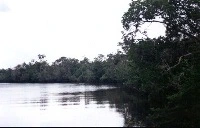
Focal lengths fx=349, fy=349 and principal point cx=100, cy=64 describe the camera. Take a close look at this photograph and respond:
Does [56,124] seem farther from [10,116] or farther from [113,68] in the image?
[113,68]

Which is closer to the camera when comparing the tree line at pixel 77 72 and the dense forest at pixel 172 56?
the dense forest at pixel 172 56

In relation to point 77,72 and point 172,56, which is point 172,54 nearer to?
point 172,56

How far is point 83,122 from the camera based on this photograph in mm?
35188

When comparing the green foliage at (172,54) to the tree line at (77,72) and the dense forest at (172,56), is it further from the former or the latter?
the tree line at (77,72)

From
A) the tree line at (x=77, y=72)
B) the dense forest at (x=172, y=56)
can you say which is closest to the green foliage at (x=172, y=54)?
the dense forest at (x=172, y=56)

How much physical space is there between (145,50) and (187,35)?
6.26 meters

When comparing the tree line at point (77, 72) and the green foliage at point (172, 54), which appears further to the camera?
the tree line at point (77, 72)

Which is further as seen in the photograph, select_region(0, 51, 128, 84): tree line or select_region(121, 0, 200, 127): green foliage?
select_region(0, 51, 128, 84): tree line

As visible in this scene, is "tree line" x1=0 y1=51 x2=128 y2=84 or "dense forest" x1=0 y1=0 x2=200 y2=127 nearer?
"dense forest" x1=0 y1=0 x2=200 y2=127

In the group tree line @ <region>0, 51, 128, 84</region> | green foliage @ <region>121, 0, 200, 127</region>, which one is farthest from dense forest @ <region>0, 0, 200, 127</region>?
tree line @ <region>0, 51, 128, 84</region>

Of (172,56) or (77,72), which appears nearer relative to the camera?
(172,56)

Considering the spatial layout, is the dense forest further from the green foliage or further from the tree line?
the tree line

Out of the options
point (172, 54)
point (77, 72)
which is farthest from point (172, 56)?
point (77, 72)

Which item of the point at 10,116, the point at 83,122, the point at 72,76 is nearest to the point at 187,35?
the point at 83,122
